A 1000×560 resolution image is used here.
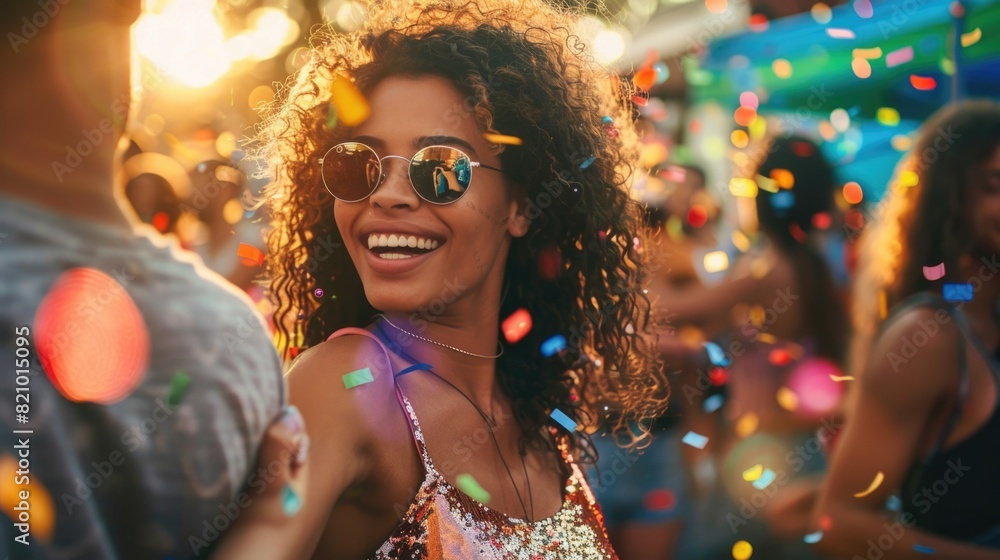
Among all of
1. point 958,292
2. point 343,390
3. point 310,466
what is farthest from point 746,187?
point 310,466

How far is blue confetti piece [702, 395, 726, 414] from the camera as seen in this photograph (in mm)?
3570

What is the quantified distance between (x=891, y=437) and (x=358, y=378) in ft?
5.87

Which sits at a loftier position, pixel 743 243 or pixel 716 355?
pixel 743 243

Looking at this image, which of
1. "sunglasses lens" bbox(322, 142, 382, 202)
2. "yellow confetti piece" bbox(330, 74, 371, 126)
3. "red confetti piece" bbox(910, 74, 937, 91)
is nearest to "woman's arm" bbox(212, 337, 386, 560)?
"sunglasses lens" bbox(322, 142, 382, 202)

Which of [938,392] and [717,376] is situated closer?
[938,392]

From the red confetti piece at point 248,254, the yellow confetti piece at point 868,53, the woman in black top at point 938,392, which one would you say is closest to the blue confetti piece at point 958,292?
the woman in black top at point 938,392

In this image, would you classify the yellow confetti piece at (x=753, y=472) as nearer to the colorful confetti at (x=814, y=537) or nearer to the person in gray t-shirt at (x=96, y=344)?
the colorful confetti at (x=814, y=537)

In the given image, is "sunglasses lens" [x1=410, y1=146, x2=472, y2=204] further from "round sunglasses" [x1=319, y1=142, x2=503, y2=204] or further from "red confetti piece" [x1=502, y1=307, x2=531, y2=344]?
"red confetti piece" [x1=502, y1=307, x2=531, y2=344]

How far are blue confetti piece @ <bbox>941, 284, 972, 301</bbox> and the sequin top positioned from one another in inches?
62.1

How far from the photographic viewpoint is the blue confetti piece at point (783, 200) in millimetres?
3592

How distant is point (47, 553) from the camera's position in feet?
3.52

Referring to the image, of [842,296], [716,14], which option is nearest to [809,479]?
[842,296]

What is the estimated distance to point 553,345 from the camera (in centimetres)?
223

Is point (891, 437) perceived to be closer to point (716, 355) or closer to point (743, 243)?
point (716, 355)
